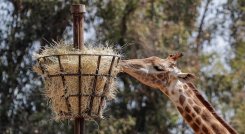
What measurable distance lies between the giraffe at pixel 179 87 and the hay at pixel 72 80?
144 cm

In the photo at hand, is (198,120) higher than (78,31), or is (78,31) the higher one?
(78,31)

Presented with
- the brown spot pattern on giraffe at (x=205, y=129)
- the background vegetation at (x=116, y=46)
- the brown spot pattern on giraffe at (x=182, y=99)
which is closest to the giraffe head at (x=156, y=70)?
the brown spot pattern on giraffe at (x=182, y=99)

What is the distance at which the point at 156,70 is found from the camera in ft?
21.5

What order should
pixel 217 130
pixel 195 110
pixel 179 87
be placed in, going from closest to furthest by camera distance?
1. pixel 217 130
2. pixel 195 110
3. pixel 179 87

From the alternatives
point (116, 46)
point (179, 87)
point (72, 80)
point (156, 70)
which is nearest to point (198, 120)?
point (179, 87)

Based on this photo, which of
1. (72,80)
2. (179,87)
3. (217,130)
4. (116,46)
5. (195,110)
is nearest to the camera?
(72,80)

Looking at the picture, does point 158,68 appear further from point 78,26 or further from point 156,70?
point 78,26

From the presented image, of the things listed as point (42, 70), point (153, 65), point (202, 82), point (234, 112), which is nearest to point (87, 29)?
point (202, 82)

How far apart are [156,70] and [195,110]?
0.54 metres

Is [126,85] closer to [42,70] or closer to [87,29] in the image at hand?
[87,29]

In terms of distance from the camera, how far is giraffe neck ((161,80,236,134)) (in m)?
6.14

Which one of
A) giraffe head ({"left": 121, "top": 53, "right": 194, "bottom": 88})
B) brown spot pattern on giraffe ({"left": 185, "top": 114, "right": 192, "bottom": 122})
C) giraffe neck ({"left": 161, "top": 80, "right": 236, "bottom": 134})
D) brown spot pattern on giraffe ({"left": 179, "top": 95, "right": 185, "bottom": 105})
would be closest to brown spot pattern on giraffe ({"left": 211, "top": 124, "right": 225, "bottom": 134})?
giraffe neck ({"left": 161, "top": 80, "right": 236, "bottom": 134})

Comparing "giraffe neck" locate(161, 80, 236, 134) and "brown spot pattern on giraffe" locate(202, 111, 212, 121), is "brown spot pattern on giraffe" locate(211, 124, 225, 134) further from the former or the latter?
"brown spot pattern on giraffe" locate(202, 111, 212, 121)

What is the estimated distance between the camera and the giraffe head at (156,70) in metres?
6.49
